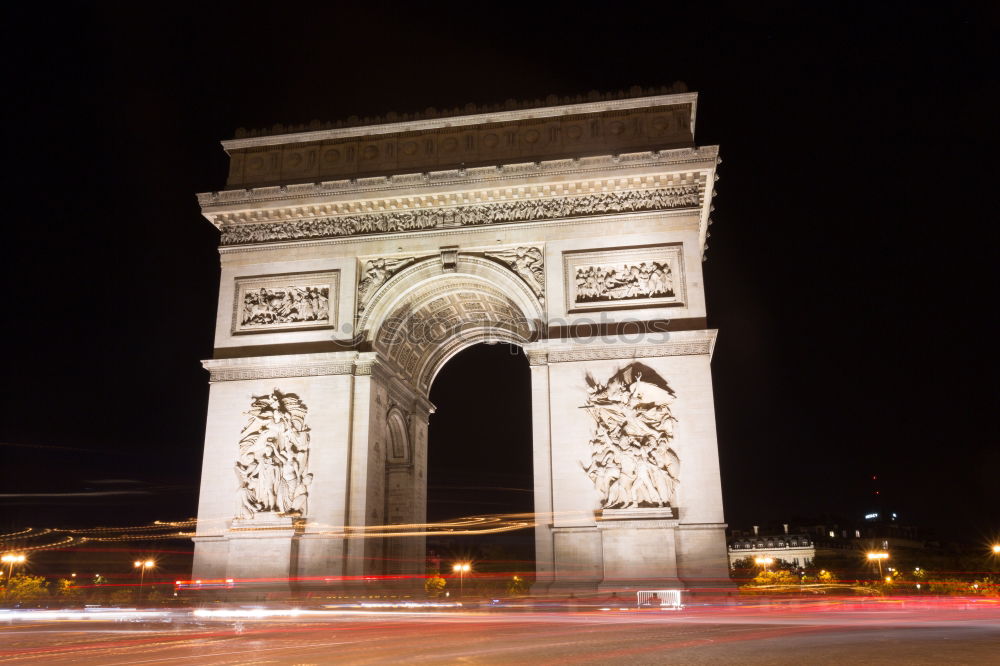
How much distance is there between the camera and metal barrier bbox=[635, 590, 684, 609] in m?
17.1

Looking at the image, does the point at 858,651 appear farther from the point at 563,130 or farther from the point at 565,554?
the point at 563,130

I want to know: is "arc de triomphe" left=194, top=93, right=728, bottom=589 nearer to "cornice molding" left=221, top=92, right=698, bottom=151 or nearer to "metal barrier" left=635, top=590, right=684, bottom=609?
"cornice molding" left=221, top=92, right=698, bottom=151

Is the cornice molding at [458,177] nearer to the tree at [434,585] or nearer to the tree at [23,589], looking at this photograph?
the tree at [434,585]

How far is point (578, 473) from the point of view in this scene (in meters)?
19.5

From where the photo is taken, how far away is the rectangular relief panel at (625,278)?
20812mm

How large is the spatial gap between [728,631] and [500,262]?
12822mm

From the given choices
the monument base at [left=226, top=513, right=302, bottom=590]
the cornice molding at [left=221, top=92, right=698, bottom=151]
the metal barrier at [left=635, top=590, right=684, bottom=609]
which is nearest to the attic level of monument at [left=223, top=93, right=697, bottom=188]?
the cornice molding at [left=221, top=92, right=698, bottom=151]

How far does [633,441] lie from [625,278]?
428 centimetres

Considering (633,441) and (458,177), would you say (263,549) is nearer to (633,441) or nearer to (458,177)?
(633,441)

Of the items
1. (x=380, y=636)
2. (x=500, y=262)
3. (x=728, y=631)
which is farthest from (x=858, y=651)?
(x=500, y=262)

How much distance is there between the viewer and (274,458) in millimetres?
21016

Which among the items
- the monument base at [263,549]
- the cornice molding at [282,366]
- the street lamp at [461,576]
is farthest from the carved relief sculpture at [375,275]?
the street lamp at [461,576]

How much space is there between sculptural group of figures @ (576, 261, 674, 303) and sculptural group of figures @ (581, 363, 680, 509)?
201 cm

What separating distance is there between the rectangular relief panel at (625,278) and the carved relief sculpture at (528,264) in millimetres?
697
